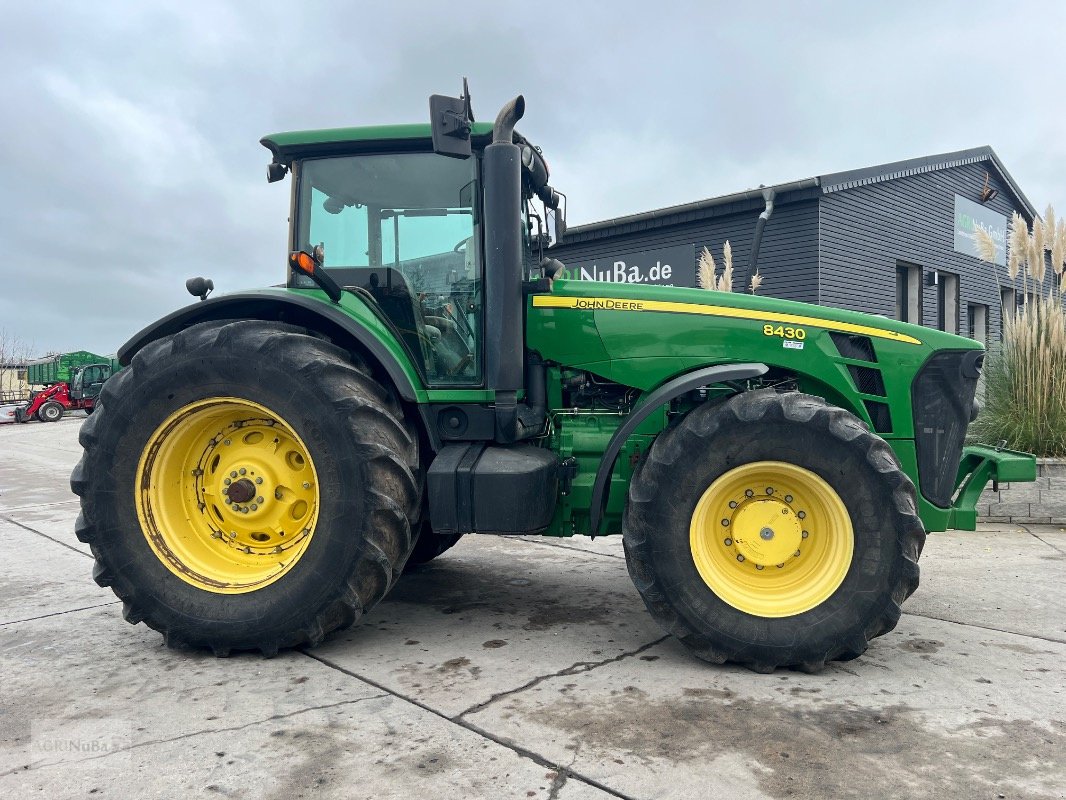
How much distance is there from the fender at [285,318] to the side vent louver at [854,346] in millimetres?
2010

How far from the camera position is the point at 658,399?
3324 millimetres

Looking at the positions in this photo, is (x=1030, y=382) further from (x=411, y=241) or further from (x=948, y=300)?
(x=948, y=300)

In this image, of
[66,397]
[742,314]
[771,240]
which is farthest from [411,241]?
[66,397]

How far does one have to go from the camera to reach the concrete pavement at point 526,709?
2.28 m

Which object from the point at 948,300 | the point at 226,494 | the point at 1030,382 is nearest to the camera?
the point at 226,494

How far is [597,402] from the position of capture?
3.94 metres

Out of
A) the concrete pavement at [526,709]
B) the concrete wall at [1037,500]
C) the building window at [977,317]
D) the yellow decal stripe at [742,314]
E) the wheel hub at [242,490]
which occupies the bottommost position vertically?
the concrete pavement at [526,709]

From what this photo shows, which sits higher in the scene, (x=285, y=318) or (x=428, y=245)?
(x=428, y=245)

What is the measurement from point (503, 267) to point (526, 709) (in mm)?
1883

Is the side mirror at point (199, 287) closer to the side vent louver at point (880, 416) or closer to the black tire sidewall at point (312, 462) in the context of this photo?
the black tire sidewall at point (312, 462)

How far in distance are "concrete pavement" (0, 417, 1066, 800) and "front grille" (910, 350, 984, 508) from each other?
2.38 feet

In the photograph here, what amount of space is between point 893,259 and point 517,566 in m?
13.8

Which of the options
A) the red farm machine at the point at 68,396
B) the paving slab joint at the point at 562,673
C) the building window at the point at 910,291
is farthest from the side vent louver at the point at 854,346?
the red farm machine at the point at 68,396

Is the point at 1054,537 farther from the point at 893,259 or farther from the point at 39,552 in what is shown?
the point at 893,259
